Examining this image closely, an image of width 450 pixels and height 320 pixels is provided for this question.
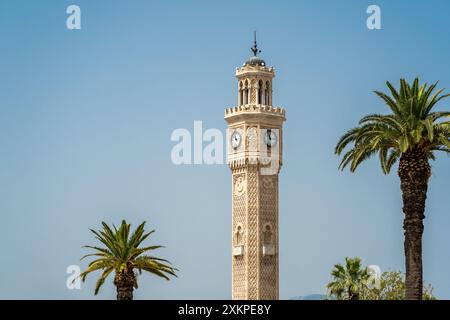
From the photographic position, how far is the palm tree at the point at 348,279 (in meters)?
101

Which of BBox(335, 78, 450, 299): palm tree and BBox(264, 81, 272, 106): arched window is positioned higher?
BBox(264, 81, 272, 106): arched window

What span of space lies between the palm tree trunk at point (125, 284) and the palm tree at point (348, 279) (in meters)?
28.2

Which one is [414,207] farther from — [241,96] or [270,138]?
[241,96]

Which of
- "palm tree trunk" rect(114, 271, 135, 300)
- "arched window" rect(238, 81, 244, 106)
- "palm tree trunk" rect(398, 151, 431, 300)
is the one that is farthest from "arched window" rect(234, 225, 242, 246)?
"palm tree trunk" rect(398, 151, 431, 300)

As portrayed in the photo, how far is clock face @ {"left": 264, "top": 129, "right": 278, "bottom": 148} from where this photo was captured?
112188mm

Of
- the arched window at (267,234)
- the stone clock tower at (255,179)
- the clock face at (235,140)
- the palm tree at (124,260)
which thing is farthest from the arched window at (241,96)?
the palm tree at (124,260)

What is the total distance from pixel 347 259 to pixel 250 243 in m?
11.1

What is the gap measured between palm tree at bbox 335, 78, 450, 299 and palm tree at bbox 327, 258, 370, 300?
1323 inches

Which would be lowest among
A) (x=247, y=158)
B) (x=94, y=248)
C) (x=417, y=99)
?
(x=94, y=248)

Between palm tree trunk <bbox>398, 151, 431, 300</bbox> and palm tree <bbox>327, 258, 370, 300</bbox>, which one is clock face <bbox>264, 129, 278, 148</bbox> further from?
palm tree trunk <bbox>398, 151, 431, 300</bbox>

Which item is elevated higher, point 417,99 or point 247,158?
point 247,158
